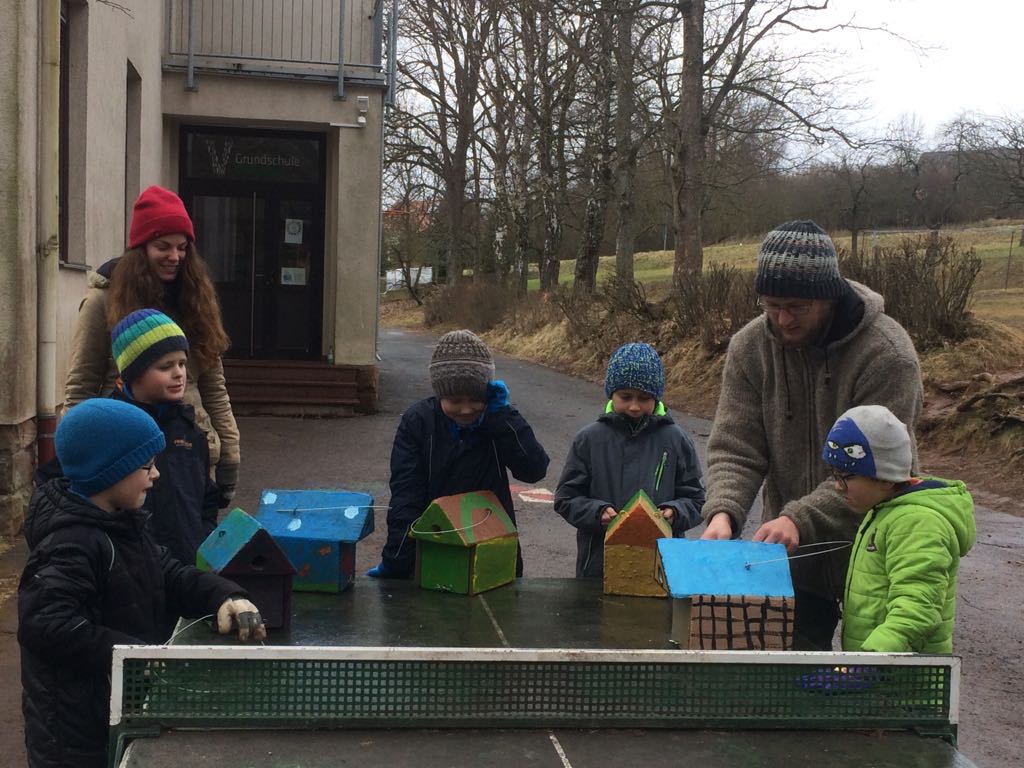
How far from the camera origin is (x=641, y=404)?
14.8 feet

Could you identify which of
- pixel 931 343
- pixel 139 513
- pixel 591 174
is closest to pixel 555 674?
pixel 139 513

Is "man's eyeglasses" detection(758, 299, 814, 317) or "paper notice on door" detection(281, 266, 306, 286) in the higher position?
"paper notice on door" detection(281, 266, 306, 286)

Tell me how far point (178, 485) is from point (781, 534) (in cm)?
201

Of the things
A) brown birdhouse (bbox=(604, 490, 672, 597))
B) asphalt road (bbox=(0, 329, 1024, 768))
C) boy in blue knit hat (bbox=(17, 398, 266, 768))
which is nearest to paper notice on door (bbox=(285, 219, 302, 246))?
asphalt road (bbox=(0, 329, 1024, 768))

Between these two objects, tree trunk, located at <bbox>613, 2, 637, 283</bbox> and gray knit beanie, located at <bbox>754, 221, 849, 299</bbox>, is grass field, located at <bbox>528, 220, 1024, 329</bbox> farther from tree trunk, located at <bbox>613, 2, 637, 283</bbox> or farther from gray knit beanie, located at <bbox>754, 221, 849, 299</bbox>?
gray knit beanie, located at <bbox>754, 221, 849, 299</bbox>

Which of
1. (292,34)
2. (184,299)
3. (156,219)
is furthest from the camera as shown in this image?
(292,34)

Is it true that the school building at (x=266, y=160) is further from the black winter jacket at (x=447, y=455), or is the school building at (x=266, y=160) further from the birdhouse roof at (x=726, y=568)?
the birdhouse roof at (x=726, y=568)

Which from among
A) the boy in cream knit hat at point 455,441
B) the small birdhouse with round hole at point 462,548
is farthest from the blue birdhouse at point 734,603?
the boy in cream knit hat at point 455,441

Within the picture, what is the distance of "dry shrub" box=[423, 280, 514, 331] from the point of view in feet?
109

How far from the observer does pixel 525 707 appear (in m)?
2.40

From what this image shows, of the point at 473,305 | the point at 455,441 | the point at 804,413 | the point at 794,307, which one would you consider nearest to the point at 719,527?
the point at 804,413

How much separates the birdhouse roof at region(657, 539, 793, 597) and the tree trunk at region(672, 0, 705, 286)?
1728 cm

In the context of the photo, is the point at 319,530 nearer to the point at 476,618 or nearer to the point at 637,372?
the point at 476,618

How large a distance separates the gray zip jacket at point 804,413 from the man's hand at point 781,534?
0.05 meters
